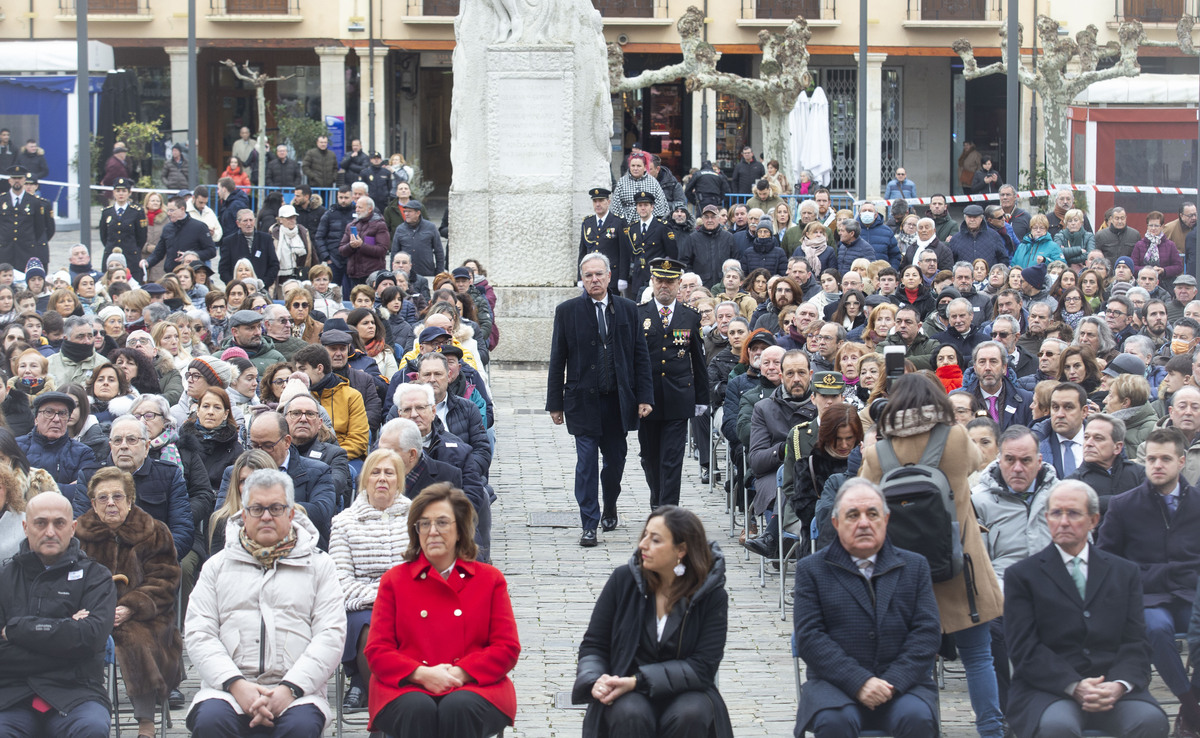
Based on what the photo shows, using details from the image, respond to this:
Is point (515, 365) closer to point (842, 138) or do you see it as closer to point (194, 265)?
point (194, 265)

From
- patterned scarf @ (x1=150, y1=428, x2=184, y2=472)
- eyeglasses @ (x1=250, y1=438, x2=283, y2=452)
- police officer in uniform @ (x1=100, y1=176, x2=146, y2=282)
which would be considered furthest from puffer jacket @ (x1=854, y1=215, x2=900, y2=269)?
eyeglasses @ (x1=250, y1=438, x2=283, y2=452)

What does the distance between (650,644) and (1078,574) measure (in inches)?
73.2

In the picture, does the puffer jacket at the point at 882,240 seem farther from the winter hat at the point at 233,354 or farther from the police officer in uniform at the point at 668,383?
the winter hat at the point at 233,354

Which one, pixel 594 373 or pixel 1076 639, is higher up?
pixel 594 373

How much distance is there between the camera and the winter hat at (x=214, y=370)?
33.9 ft

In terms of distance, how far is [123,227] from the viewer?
2038cm

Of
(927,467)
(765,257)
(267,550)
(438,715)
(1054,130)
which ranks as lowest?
(438,715)

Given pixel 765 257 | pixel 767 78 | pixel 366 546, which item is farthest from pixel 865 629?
pixel 767 78

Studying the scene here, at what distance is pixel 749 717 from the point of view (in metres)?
7.99

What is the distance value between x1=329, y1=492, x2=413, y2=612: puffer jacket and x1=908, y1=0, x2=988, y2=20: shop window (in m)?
35.4

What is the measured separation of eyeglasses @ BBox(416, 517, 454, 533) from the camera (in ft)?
22.2

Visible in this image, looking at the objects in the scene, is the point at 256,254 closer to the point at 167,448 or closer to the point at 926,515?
the point at 167,448

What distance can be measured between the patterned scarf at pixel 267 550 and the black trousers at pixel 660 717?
5.14ft

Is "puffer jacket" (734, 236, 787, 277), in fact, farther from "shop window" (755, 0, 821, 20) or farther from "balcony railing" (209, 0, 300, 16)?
"balcony railing" (209, 0, 300, 16)
